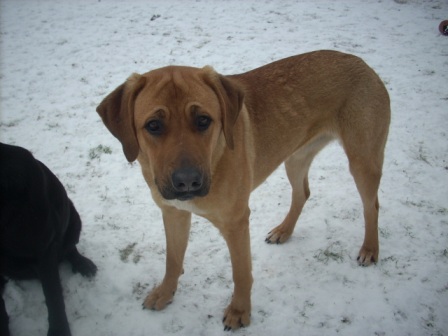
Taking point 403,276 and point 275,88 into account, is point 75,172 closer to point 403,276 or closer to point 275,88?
point 275,88

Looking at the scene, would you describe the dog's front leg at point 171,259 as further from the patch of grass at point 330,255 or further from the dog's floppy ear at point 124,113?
the patch of grass at point 330,255

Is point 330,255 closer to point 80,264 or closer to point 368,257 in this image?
point 368,257

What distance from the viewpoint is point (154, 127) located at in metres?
2.24

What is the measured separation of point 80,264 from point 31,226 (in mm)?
917

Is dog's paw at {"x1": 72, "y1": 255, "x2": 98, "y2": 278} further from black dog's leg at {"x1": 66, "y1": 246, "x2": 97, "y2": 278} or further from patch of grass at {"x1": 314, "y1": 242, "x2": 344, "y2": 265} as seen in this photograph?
patch of grass at {"x1": 314, "y1": 242, "x2": 344, "y2": 265}

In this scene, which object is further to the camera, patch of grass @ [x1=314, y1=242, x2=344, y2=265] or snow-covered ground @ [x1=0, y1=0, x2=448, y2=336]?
patch of grass @ [x1=314, y1=242, x2=344, y2=265]

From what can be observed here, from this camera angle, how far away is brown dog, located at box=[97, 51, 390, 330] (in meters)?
2.21

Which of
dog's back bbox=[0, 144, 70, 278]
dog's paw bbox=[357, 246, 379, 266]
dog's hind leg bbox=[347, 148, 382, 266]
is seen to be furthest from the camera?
dog's paw bbox=[357, 246, 379, 266]

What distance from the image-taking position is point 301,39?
7.89 m

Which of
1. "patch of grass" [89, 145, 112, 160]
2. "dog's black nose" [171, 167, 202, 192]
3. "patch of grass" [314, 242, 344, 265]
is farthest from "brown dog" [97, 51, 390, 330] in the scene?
"patch of grass" [89, 145, 112, 160]

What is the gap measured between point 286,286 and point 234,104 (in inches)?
73.4

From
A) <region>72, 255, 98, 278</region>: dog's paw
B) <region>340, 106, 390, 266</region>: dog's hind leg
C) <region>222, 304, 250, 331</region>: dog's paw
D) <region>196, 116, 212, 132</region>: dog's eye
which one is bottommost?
<region>222, 304, 250, 331</region>: dog's paw

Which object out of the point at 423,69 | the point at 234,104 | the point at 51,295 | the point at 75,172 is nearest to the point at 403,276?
the point at 234,104

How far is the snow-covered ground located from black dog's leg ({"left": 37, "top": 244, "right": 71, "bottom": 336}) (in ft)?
0.72
